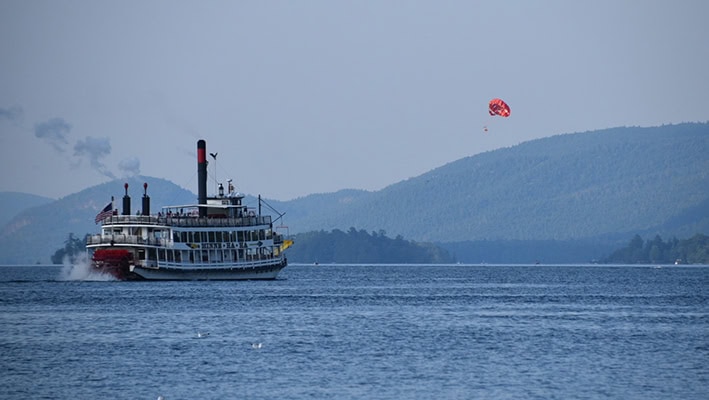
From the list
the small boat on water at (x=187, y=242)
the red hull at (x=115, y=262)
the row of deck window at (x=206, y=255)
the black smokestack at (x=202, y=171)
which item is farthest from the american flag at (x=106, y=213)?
the black smokestack at (x=202, y=171)

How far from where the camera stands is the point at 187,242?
14950 cm

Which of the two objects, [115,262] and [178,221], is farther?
[178,221]

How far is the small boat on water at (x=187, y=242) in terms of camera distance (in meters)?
148

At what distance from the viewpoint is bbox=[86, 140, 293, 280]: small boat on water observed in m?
148

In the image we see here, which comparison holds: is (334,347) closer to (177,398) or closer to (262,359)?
(262,359)

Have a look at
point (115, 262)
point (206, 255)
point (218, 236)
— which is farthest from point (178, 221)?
point (115, 262)

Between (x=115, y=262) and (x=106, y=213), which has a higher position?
(x=106, y=213)

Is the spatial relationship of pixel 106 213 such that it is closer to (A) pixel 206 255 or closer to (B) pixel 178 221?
(B) pixel 178 221

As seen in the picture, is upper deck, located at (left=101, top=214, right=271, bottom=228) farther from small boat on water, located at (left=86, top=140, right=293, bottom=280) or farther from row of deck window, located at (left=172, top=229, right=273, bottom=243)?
row of deck window, located at (left=172, top=229, right=273, bottom=243)

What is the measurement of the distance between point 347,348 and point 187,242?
2980 inches

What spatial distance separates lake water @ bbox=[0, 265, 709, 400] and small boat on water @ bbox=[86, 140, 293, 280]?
23.3 meters

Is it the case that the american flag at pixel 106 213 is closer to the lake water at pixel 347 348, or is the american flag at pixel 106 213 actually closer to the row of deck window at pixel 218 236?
the row of deck window at pixel 218 236

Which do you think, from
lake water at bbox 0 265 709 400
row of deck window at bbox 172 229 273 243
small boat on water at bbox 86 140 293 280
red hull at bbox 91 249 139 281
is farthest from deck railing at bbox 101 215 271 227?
lake water at bbox 0 265 709 400

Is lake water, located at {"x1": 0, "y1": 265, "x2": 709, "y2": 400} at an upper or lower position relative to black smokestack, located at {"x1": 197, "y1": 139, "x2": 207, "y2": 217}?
lower
